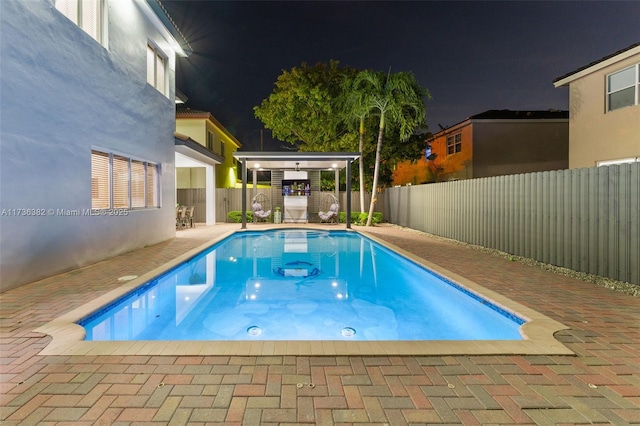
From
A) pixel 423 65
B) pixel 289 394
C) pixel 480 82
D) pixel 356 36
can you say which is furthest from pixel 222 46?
pixel 289 394

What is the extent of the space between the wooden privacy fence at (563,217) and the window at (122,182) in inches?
340

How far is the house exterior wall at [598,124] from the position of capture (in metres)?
10.0

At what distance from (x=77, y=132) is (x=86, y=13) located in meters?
2.32

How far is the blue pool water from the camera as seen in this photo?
3.74 metres

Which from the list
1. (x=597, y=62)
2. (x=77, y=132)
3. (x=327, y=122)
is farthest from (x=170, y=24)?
(x=597, y=62)

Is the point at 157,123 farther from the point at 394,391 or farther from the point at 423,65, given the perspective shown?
the point at 423,65

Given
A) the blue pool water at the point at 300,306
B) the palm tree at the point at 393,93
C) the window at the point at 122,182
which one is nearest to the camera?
the blue pool water at the point at 300,306

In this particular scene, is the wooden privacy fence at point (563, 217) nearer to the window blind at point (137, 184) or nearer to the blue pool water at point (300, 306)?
the blue pool water at point (300, 306)

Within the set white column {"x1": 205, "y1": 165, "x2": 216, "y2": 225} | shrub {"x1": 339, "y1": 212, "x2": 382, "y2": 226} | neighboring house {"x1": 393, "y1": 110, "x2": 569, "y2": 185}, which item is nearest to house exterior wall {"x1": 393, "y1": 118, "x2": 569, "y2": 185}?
neighboring house {"x1": 393, "y1": 110, "x2": 569, "y2": 185}

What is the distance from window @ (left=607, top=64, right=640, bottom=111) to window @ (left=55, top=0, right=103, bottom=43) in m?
13.8

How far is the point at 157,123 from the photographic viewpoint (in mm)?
9102

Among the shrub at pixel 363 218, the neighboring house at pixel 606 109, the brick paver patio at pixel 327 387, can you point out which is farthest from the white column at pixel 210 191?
the neighboring house at pixel 606 109

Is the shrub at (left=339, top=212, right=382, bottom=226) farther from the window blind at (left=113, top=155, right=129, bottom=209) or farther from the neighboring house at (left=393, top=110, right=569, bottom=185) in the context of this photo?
the window blind at (left=113, top=155, right=129, bottom=209)

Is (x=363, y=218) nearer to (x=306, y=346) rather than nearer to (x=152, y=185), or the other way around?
(x=152, y=185)
